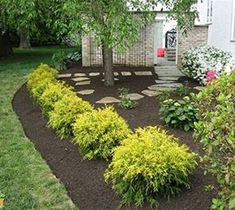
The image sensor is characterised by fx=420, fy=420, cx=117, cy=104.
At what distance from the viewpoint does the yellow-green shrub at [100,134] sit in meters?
5.07

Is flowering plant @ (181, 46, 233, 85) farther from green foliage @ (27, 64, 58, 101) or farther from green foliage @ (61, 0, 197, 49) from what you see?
green foliage @ (27, 64, 58, 101)

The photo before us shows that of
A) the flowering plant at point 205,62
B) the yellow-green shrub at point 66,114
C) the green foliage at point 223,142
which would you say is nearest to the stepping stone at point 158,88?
the flowering plant at point 205,62

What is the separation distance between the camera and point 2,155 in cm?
591

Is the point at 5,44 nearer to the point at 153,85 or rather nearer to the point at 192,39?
the point at 192,39

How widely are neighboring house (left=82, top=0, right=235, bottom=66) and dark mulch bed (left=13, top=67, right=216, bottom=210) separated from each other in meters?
3.40

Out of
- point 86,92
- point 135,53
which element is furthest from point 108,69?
point 135,53

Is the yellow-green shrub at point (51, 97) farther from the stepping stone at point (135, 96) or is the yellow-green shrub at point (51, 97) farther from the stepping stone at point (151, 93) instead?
the stepping stone at point (151, 93)

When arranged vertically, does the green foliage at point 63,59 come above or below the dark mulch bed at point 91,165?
above

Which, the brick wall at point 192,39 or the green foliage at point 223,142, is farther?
the brick wall at point 192,39

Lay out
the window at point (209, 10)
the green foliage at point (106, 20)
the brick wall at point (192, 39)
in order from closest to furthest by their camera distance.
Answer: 1. the green foliage at point (106, 20)
2. the window at point (209, 10)
3. the brick wall at point (192, 39)

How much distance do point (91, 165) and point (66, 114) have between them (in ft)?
4.83

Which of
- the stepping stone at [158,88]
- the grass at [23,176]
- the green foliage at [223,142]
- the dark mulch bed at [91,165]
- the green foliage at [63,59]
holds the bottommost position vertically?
the grass at [23,176]

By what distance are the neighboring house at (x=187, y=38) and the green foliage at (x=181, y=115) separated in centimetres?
508

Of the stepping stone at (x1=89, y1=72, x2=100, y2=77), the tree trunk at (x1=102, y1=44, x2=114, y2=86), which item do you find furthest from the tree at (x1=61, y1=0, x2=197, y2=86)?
the stepping stone at (x1=89, y1=72, x2=100, y2=77)
